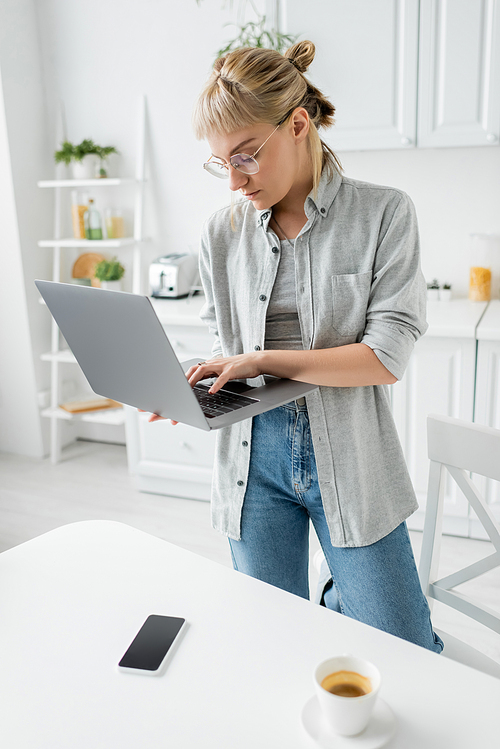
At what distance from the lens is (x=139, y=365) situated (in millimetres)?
1046

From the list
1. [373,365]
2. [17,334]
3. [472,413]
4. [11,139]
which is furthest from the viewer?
[17,334]

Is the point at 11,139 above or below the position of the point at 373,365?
above

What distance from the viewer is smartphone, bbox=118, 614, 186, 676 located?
84cm

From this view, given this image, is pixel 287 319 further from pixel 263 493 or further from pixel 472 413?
pixel 472 413

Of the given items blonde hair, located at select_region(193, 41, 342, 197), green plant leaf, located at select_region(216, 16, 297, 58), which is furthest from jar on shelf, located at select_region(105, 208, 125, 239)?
blonde hair, located at select_region(193, 41, 342, 197)

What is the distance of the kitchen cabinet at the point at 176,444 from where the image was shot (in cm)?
284

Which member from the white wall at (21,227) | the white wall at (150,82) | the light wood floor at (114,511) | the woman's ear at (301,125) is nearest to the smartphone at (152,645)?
the woman's ear at (301,125)

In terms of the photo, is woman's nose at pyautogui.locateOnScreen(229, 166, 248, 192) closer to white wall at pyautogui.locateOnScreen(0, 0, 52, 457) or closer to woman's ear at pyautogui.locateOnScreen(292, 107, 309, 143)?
woman's ear at pyautogui.locateOnScreen(292, 107, 309, 143)

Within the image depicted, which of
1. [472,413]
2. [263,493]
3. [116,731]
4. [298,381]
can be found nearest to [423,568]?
[263,493]

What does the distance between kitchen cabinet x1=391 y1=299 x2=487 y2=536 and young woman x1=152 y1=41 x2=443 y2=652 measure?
1.21 meters

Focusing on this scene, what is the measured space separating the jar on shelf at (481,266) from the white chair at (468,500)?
1682 mm

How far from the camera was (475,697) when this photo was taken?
0.76 meters

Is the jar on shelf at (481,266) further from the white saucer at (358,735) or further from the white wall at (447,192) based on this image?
the white saucer at (358,735)

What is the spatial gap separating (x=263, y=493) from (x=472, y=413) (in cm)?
141
